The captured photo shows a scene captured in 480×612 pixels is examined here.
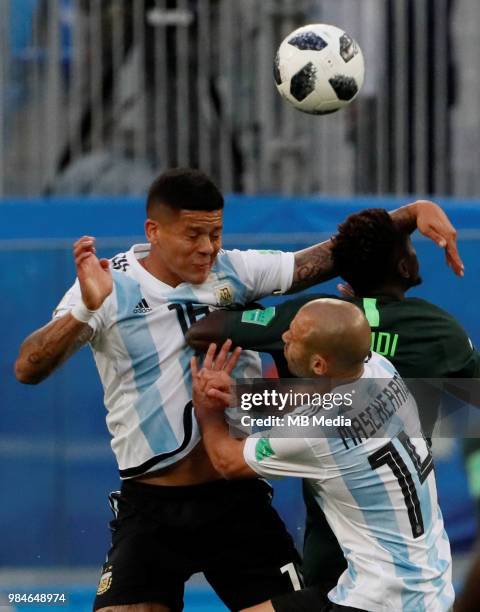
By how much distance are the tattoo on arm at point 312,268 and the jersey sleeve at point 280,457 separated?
37.8 inches

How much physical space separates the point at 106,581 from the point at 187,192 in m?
1.47

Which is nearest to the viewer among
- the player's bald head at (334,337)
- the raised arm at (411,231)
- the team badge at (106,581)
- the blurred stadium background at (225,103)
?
the player's bald head at (334,337)

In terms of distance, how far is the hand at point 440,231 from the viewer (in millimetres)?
5234

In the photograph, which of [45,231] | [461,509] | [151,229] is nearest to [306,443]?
[151,229]

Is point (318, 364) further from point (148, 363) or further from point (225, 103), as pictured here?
point (225, 103)

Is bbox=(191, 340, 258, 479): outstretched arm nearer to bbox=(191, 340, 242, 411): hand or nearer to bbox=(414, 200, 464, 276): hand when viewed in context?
bbox=(191, 340, 242, 411): hand

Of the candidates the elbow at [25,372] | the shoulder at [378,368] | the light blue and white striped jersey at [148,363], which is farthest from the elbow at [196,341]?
the shoulder at [378,368]

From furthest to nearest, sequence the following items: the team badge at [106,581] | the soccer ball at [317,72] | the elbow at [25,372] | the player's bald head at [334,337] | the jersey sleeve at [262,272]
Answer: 1. the soccer ball at [317,72]
2. the jersey sleeve at [262,272]
3. the team badge at [106,581]
4. the elbow at [25,372]
5. the player's bald head at [334,337]

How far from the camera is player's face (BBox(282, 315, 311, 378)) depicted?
450 centimetres

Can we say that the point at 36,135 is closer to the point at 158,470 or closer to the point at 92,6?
the point at 92,6

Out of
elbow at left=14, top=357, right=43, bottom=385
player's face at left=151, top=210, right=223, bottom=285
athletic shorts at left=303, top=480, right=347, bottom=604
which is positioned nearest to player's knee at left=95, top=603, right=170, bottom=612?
athletic shorts at left=303, top=480, right=347, bottom=604

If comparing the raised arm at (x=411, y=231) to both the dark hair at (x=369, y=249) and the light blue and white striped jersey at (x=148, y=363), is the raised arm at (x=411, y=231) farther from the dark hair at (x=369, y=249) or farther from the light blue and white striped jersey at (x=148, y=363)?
the light blue and white striped jersey at (x=148, y=363)

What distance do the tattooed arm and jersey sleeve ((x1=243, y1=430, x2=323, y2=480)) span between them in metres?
0.76

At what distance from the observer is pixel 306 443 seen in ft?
14.9
